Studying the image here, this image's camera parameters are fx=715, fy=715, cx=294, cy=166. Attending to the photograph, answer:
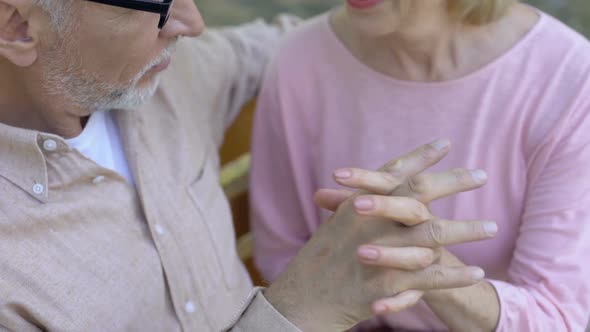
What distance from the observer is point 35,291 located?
1415 millimetres

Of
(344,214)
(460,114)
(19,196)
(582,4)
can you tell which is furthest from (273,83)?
(582,4)

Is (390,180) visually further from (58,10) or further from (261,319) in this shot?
(58,10)

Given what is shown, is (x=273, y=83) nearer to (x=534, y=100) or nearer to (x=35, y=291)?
(x=534, y=100)

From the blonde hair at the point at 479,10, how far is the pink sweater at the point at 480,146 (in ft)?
0.30

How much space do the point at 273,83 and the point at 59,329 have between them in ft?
2.84

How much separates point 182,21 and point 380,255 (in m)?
0.71

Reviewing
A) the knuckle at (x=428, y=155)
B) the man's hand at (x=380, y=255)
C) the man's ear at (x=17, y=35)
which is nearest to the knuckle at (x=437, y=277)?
the man's hand at (x=380, y=255)

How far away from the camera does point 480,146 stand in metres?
1.74

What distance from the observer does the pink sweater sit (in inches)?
62.6

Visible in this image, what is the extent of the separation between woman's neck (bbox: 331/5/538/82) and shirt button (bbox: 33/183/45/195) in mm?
880

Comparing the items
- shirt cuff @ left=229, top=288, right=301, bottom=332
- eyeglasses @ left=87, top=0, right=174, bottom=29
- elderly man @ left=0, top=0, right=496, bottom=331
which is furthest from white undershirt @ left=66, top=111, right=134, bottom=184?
shirt cuff @ left=229, top=288, right=301, bottom=332

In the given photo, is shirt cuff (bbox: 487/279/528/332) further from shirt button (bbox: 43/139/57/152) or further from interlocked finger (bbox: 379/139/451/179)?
shirt button (bbox: 43/139/57/152)

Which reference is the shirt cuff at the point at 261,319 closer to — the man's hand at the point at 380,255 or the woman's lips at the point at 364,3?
the man's hand at the point at 380,255

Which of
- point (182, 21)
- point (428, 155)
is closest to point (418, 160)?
point (428, 155)
